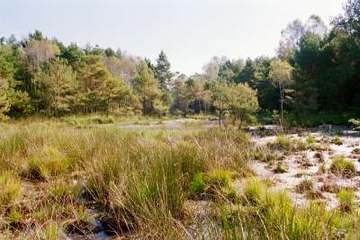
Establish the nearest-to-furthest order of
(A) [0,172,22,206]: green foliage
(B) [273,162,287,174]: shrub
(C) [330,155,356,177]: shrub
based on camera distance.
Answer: (A) [0,172,22,206]: green foliage < (C) [330,155,356,177]: shrub < (B) [273,162,287,174]: shrub

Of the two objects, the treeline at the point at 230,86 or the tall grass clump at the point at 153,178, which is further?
the treeline at the point at 230,86

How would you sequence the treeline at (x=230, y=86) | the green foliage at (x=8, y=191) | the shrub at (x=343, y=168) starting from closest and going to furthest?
the green foliage at (x=8, y=191), the shrub at (x=343, y=168), the treeline at (x=230, y=86)

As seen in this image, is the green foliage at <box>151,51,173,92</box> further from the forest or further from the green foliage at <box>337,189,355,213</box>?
the green foliage at <box>337,189,355,213</box>

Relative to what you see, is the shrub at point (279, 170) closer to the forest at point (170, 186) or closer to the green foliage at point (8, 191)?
the forest at point (170, 186)

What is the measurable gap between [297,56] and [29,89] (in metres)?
22.3

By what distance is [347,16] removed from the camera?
27188 millimetres

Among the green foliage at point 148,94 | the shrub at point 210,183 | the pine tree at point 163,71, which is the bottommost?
the shrub at point 210,183

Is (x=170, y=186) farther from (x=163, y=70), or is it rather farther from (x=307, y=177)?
(x=163, y=70)

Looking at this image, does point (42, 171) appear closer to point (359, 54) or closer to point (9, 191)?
point (9, 191)

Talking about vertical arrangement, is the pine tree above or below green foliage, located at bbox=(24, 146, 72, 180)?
above

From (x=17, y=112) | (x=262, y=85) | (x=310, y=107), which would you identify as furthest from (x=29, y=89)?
(x=310, y=107)

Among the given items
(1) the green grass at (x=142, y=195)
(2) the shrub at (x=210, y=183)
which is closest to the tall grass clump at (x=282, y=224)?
(1) the green grass at (x=142, y=195)

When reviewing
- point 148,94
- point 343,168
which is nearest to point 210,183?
point 343,168

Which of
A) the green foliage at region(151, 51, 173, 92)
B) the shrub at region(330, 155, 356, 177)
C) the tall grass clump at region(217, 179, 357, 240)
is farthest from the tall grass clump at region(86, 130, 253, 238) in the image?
the green foliage at region(151, 51, 173, 92)
